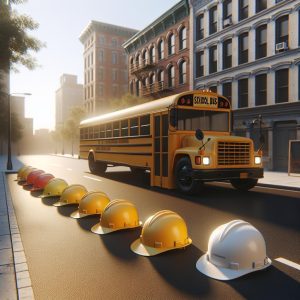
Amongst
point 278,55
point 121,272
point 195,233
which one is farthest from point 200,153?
point 278,55

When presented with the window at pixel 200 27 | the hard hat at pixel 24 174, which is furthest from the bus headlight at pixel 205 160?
the window at pixel 200 27

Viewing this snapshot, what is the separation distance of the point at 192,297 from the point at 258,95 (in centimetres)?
2205

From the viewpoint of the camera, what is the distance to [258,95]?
77.6 feet

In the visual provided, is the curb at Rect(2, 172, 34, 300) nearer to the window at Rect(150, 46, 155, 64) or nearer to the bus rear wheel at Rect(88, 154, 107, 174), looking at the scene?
the bus rear wheel at Rect(88, 154, 107, 174)

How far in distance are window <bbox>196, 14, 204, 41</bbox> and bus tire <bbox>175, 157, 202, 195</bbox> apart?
844 inches

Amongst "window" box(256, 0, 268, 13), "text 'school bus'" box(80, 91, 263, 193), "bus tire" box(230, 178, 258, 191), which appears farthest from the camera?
"window" box(256, 0, 268, 13)

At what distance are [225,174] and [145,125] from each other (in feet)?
12.0

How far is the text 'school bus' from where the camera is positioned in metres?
9.80

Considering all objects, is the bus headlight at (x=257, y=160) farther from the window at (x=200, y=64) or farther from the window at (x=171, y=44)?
the window at (x=171, y=44)

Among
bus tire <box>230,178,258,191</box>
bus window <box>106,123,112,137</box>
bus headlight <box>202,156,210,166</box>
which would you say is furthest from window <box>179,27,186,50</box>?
bus headlight <box>202,156,210,166</box>

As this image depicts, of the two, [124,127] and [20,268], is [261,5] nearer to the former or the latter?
[124,127]

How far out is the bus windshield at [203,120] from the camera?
10.9 meters

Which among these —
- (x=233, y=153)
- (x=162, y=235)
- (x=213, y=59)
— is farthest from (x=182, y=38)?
(x=162, y=235)

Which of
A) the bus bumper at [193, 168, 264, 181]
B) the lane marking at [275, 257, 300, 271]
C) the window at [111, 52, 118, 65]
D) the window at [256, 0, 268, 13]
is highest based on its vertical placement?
the window at [111, 52, 118, 65]
